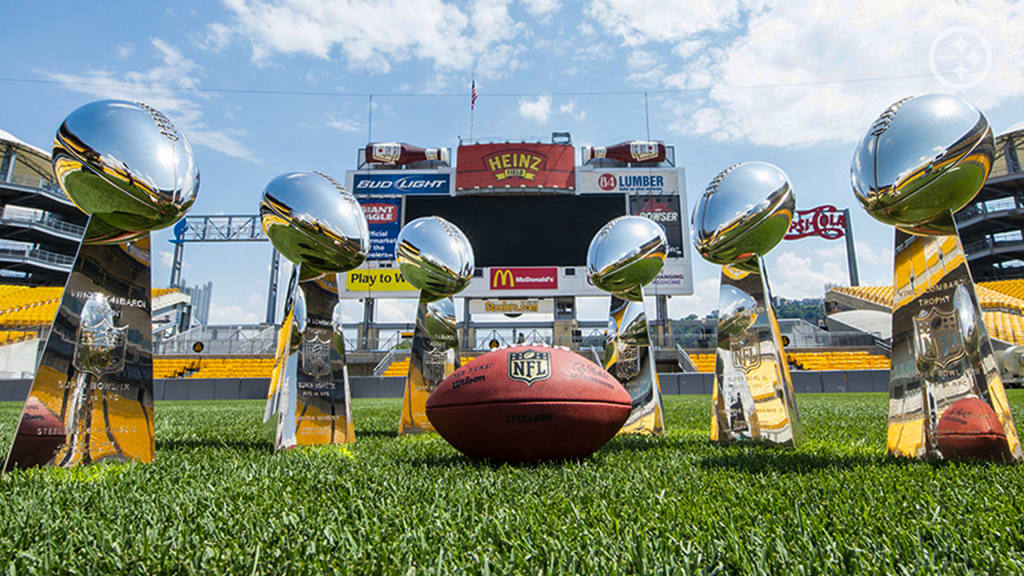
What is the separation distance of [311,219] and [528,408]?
6.47ft

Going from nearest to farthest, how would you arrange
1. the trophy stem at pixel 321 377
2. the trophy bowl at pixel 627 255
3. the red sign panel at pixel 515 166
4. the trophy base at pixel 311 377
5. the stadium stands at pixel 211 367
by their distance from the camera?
the trophy base at pixel 311 377 < the trophy stem at pixel 321 377 < the trophy bowl at pixel 627 255 < the red sign panel at pixel 515 166 < the stadium stands at pixel 211 367

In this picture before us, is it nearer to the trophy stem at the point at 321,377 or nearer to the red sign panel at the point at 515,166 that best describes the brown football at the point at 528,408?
the trophy stem at the point at 321,377

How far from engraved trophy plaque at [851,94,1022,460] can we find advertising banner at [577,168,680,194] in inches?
791

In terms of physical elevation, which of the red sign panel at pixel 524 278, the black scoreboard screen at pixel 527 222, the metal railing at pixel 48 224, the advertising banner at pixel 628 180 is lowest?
the red sign panel at pixel 524 278

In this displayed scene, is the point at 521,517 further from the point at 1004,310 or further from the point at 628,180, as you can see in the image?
the point at 1004,310

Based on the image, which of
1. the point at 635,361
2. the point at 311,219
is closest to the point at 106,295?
the point at 311,219

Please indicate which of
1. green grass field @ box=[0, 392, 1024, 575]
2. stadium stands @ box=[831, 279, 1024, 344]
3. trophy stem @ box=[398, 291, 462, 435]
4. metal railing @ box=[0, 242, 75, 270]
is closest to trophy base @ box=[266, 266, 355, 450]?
trophy stem @ box=[398, 291, 462, 435]

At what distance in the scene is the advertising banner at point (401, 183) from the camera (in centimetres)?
2267

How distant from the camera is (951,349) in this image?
2.67m

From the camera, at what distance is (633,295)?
511cm

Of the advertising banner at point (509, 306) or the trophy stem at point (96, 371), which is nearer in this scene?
the trophy stem at point (96, 371)

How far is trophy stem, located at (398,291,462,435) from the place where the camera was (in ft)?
16.0

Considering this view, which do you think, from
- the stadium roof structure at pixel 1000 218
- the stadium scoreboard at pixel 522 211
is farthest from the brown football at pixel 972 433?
the stadium roof structure at pixel 1000 218

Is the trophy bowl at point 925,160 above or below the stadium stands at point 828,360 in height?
above
